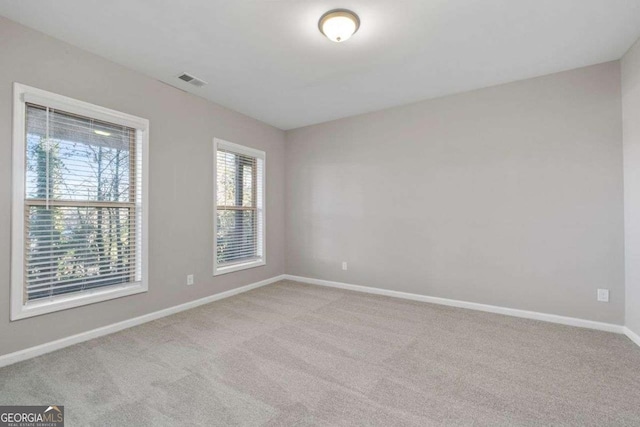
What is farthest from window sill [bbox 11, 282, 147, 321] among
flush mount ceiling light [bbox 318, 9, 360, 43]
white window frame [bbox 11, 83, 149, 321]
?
flush mount ceiling light [bbox 318, 9, 360, 43]

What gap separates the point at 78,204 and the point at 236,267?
6.69ft

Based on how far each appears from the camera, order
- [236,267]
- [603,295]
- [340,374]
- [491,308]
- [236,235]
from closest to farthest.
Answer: [340,374] → [603,295] → [491,308] → [236,267] → [236,235]

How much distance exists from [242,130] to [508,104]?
3.50 metres

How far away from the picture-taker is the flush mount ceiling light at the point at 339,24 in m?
2.11

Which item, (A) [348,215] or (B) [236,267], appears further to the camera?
(A) [348,215]

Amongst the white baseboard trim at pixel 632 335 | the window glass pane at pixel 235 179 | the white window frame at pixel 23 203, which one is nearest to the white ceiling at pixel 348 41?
the white window frame at pixel 23 203

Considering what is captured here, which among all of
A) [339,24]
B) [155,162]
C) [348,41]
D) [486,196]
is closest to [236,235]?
[155,162]

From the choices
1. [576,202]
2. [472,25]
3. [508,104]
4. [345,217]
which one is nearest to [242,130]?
[345,217]

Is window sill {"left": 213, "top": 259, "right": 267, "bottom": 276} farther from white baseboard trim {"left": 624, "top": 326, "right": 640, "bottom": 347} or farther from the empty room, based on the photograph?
white baseboard trim {"left": 624, "top": 326, "right": 640, "bottom": 347}

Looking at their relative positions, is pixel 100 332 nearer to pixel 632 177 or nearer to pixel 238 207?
pixel 238 207

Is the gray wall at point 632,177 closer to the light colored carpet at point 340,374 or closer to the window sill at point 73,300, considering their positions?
the light colored carpet at point 340,374

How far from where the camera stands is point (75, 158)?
2584mm

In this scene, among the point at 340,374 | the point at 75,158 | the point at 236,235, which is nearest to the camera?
the point at 340,374

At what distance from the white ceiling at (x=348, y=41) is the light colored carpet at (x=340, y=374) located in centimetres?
268
